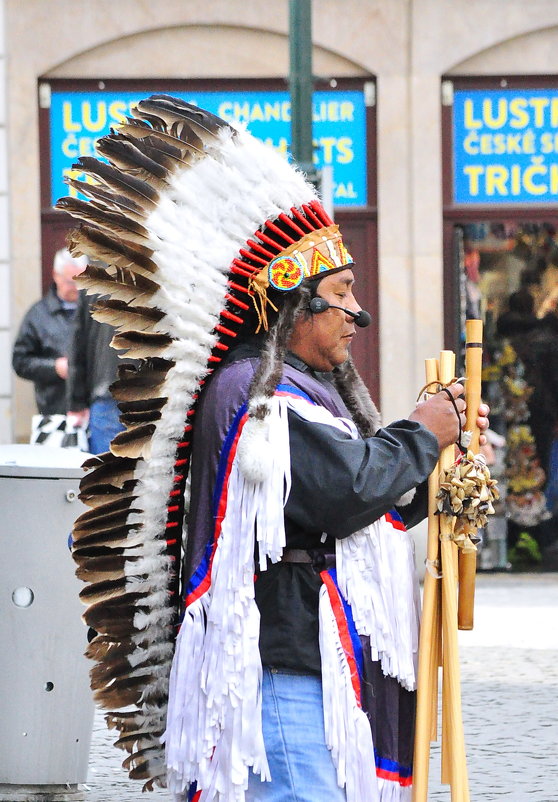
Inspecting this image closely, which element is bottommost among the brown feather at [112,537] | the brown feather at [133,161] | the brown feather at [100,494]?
the brown feather at [112,537]

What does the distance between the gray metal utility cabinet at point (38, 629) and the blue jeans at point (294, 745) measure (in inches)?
78.0

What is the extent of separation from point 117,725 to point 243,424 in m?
0.79

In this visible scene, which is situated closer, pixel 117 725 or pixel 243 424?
pixel 243 424

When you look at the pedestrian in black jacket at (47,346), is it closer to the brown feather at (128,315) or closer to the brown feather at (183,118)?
the brown feather at (183,118)

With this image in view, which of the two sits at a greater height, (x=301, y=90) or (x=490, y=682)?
(x=301, y=90)

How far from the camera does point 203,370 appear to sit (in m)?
3.34

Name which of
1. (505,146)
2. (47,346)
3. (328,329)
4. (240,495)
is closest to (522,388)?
(505,146)

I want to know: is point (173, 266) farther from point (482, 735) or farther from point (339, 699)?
point (482, 735)

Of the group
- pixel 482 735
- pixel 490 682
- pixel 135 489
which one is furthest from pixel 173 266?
pixel 490 682

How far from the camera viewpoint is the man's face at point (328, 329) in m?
3.35

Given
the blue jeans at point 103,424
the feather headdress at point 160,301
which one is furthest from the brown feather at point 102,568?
the blue jeans at point 103,424

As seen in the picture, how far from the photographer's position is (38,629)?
5.03m

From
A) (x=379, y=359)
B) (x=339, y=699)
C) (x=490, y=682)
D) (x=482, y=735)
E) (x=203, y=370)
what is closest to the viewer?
(x=339, y=699)

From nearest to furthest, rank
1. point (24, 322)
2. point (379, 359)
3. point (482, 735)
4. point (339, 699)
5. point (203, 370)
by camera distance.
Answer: point (339, 699)
point (203, 370)
point (482, 735)
point (24, 322)
point (379, 359)
